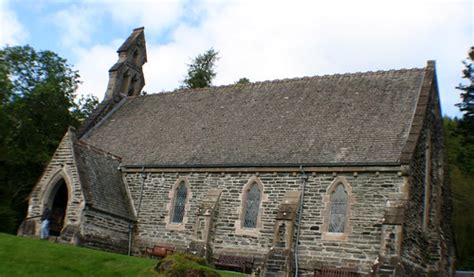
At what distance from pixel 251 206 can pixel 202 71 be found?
40594 millimetres

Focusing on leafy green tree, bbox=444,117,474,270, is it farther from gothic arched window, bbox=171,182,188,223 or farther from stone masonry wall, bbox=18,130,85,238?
stone masonry wall, bbox=18,130,85,238

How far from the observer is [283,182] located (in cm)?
2558

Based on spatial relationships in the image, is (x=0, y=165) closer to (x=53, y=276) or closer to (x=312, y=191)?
(x=53, y=276)

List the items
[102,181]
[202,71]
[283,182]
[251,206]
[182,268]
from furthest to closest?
[202,71] < [102,181] < [251,206] < [283,182] < [182,268]

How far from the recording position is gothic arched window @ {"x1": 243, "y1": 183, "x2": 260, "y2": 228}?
85.3 feet

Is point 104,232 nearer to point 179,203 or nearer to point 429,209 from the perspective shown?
point 179,203

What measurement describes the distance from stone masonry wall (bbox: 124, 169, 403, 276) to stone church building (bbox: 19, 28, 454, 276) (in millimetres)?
47

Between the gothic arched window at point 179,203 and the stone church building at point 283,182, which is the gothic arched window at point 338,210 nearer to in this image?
the stone church building at point 283,182

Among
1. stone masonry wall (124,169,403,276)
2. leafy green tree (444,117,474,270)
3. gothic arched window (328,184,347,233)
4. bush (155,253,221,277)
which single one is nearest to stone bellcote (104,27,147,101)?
stone masonry wall (124,169,403,276)

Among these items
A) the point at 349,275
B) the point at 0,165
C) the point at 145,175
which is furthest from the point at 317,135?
the point at 0,165

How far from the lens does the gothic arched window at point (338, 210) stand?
941 inches

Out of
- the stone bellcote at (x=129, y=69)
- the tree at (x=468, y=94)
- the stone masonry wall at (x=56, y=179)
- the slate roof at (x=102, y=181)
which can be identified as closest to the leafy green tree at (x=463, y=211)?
the tree at (x=468, y=94)

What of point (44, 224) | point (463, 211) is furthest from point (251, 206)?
point (463, 211)

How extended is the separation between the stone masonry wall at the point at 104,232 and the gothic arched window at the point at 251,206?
6.28 meters
